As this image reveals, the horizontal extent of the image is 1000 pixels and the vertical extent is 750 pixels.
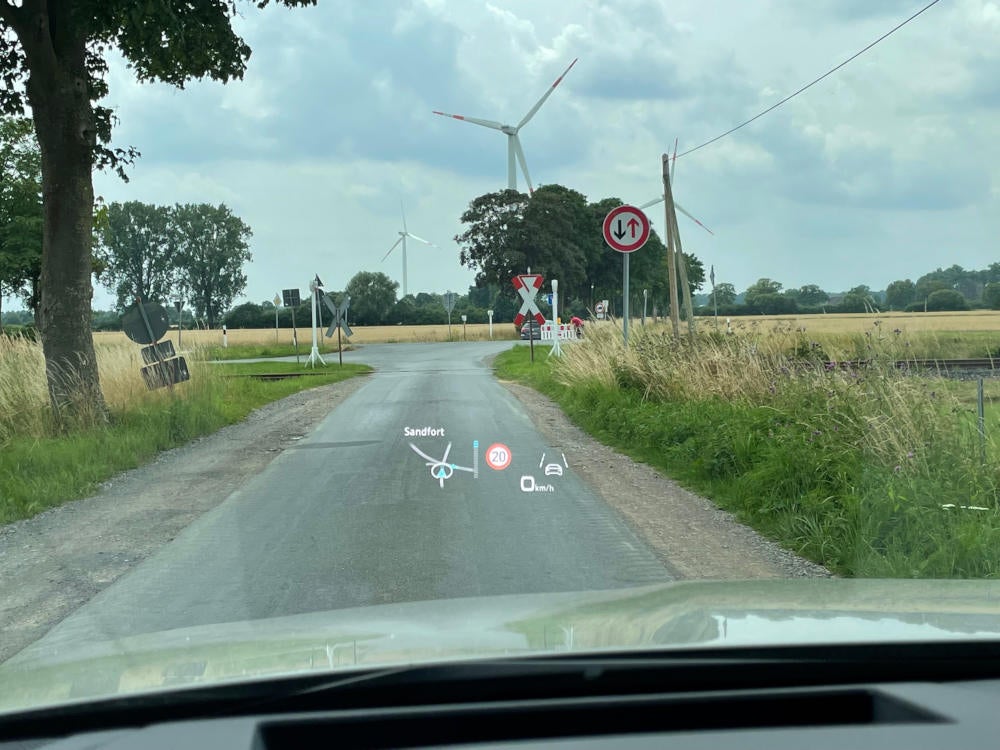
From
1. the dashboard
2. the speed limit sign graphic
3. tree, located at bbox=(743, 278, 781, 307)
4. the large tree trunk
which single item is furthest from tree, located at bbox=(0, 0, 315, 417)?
tree, located at bbox=(743, 278, 781, 307)

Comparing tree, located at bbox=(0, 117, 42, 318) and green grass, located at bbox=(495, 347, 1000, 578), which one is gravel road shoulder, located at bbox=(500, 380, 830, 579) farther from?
tree, located at bbox=(0, 117, 42, 318)

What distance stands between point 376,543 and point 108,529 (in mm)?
2520

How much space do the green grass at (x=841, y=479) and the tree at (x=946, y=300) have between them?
5027 millimetres

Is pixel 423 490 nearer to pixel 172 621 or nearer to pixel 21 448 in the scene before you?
pixel 172 621

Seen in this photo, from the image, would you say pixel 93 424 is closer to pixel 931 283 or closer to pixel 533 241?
pixel 931 283

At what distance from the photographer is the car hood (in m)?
2.45

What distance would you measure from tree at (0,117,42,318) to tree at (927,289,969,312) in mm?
27540

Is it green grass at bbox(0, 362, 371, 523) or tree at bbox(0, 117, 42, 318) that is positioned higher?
tree at bbox(0, 117, 42, 318)

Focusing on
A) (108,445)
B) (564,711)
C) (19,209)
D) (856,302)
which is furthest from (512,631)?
(19,209)

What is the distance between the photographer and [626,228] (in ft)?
49.7

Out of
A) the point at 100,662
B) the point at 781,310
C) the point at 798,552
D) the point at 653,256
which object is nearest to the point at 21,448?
the point at 798,552

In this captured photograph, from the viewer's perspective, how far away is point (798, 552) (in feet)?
23.1

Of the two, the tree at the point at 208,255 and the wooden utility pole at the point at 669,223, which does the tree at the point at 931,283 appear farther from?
the tree at the point at 208,255

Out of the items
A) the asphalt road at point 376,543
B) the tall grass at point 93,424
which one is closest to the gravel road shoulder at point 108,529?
the asphalt road at point 376,543
